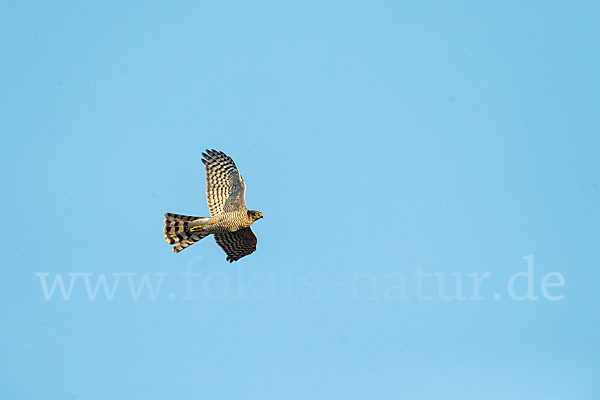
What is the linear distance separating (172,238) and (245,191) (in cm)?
190

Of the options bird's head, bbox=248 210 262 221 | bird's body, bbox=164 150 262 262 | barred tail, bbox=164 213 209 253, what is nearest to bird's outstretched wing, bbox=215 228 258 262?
bird's body, bbox=164 150 262 262

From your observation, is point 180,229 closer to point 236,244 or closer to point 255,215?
point 236,244

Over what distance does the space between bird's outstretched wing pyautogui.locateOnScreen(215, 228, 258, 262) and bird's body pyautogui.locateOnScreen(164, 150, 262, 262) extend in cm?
48

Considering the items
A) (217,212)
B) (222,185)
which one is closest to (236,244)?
(217,212)

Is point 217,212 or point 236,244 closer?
point 217,212

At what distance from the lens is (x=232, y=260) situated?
23.0 m

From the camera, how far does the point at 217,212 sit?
22.2m

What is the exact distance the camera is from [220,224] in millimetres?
22109

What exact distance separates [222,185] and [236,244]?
5.07ft

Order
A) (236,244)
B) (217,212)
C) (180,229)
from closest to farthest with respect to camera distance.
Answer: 1. (180,229)
2. (217,212)
3. (236,244)

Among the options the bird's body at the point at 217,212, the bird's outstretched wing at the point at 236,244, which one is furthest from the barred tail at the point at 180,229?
the bird's outstretched wing at the point at 236,244

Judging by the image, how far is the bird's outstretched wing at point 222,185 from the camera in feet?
72.6

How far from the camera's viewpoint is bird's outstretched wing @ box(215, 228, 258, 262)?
22875 millimetres

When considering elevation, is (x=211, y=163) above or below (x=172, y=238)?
above
